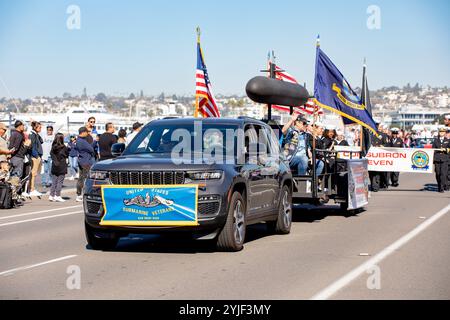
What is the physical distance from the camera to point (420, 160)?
27.7 m

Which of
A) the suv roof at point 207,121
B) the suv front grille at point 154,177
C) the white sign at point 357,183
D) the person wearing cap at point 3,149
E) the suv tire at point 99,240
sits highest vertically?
the suv roof at point 207,121

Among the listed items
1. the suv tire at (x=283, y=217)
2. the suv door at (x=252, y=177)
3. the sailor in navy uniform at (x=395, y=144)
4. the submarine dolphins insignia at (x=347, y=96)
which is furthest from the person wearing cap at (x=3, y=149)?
the sailor in navy uniform at (x=395, y=144)

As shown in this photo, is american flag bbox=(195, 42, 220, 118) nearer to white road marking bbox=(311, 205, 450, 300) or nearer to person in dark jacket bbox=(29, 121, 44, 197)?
person in dark jacket bbox=(29, 121, 44, 197)

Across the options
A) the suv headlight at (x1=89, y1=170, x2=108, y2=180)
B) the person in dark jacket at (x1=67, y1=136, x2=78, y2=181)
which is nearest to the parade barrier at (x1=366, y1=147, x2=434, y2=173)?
the person in dark jacket at (x1=67, y1=136, x2=78, y2=181)

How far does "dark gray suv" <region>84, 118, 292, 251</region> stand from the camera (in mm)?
11039

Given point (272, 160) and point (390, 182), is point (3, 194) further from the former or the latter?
point (390, 182)

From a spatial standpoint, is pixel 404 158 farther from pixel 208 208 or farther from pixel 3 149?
pixel 208 208

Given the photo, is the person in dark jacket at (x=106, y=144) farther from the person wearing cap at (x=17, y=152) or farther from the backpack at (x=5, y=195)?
the backpack at (x=5, y=195)

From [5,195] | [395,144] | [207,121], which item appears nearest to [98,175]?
[207,121]

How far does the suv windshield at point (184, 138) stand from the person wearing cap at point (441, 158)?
15393mm

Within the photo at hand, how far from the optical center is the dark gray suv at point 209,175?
435 inches

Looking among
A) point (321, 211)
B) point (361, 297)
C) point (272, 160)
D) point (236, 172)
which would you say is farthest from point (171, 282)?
point (321, 211)
